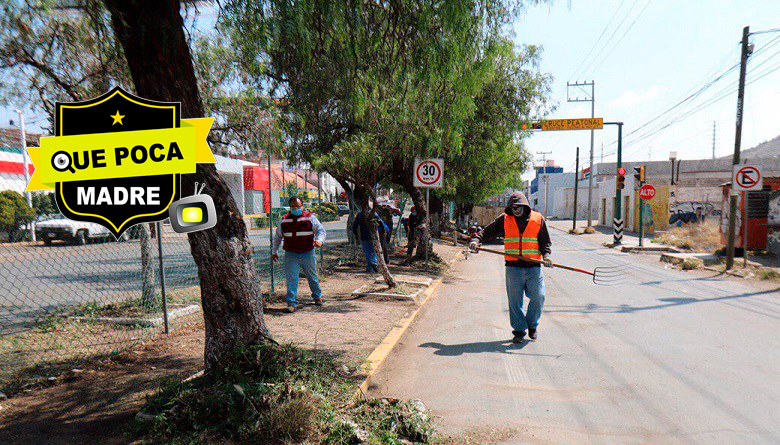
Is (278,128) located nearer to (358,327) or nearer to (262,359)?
(358,327)

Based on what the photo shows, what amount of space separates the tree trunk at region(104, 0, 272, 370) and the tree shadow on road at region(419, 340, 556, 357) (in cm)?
240

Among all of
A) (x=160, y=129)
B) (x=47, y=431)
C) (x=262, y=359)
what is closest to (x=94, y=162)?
(x=160, y=129)

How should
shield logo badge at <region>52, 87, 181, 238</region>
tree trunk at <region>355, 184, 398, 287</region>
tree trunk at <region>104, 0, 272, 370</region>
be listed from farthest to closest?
tree trunk at <region>355, 184, 398, 287</region> < tree trunk at <region>104, 0, 272, 370</region> < shield logo badge at <region>52, 87, 181, 238</region>

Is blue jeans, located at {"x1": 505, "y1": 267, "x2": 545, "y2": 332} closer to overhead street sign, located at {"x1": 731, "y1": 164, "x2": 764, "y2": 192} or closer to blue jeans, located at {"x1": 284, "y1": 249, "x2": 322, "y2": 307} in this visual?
blue jeans, located at {"x1": 284, "y1": 249, "x2": 322, "y2": 307}

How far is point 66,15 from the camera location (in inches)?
180

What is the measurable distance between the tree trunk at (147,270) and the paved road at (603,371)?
3.78m

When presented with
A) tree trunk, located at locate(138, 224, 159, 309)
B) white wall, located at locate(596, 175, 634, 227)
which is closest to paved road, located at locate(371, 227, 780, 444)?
tree trunk, located at locate(138, 224, 159, 309)

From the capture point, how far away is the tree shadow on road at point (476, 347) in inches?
214

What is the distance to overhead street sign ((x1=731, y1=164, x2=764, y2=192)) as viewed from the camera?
12.1m

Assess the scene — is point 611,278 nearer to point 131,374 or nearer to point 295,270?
point 295,270

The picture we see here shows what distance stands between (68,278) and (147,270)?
15.7 feet

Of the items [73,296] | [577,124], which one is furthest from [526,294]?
[577,124]

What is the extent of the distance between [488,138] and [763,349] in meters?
8.92

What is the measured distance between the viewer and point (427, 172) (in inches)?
419
